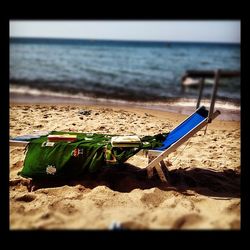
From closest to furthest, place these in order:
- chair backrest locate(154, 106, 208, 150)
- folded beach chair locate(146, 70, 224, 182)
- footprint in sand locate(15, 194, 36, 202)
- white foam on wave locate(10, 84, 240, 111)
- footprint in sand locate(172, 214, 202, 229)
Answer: footprint in sand locate(172, 214, 202, 229), footprint in sand locate(15, 194, 36, 202), folded beach chair locate(146, 70, 224, 182), chair backrest locate(154, 106, 208, 150), white foam on wave locate(10, 84, 240, 111)

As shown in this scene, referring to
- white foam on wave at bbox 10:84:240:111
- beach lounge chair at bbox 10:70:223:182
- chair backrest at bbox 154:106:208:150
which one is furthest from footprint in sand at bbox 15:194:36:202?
white foam on wave at bbox 10:84:240:111

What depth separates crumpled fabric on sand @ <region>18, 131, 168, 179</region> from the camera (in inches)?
147

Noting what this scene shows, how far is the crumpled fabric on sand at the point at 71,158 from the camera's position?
373 centimetres

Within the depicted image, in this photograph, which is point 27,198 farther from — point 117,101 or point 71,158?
point 117,101

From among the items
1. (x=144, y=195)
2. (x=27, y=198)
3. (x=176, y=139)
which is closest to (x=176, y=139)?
(x=176, y=139)

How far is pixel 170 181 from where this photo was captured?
3.95 metres

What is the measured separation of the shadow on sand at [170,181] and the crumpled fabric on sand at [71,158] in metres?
0.17

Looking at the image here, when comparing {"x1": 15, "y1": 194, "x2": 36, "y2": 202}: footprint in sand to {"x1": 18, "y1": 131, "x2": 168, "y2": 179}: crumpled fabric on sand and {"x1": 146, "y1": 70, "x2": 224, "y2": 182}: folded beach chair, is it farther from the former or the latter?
{"x1": 146, "y1": 70, "x2": 224, "y2": 182}: folded beach chair

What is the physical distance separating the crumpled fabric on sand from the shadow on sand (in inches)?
6.8

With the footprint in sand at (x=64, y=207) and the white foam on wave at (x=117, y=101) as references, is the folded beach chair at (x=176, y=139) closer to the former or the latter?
the footprint in sand at (x=64, y=207)
